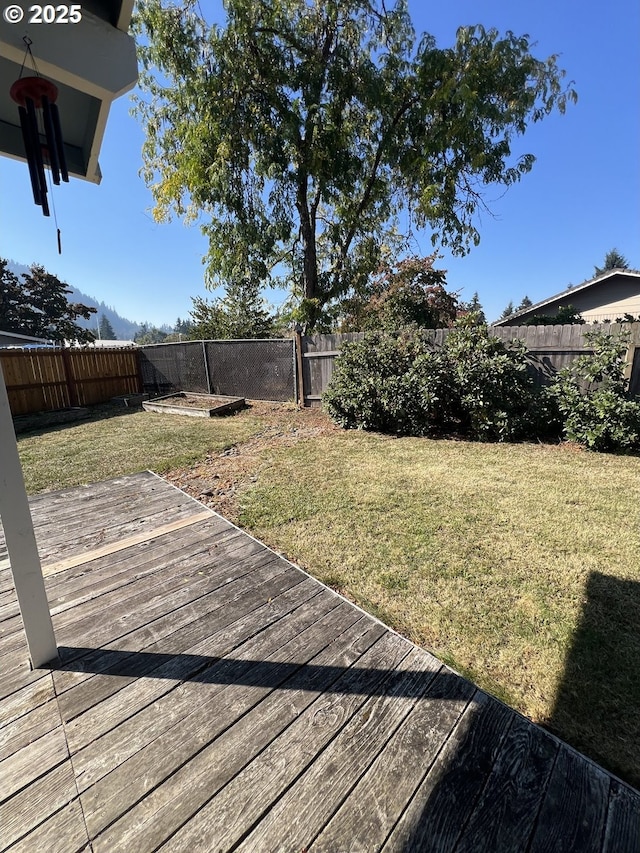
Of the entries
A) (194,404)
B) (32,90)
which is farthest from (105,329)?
(32,90)

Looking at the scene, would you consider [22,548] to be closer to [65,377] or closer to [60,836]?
[60,836]

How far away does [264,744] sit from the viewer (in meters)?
1.28

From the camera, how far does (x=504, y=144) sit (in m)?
7.52

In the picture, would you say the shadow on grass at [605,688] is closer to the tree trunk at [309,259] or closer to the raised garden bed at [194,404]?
the raised garden bed at [194,404]

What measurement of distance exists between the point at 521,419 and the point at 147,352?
981 centimetres

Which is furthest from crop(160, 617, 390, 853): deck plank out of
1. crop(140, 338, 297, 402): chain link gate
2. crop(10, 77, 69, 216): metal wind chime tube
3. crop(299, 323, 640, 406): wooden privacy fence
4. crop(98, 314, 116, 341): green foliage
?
crop(98, 314, 116, 341): green foliage

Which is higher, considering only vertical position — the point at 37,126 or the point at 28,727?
the point at 37,126

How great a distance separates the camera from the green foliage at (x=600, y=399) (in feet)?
14.0

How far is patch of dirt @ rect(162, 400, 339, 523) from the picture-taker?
3559mm

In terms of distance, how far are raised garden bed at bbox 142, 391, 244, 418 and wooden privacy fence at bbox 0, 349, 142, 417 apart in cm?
198

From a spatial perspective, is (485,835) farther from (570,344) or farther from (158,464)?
(570,344)

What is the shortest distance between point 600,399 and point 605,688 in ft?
12.5

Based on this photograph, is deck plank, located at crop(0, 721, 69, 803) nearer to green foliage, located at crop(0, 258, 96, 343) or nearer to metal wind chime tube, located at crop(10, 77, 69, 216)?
metal wind chime tube, located at crop(10, 77, 69, 216)

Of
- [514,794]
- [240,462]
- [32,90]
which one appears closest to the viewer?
[514,794]
